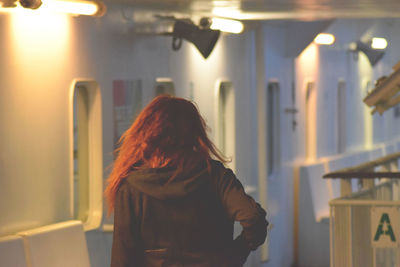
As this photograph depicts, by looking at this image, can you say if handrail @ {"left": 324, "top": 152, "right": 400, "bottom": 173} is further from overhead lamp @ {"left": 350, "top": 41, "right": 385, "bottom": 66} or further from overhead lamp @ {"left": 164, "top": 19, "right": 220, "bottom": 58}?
overhead lamp @ {"left": 350, "top": 41, "right": 385, "bottom": 66}

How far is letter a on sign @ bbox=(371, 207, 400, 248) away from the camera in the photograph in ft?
21.2

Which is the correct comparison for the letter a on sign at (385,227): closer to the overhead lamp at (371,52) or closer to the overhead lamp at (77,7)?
the overhead lamp at (77,7)

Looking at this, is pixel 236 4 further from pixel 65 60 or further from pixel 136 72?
pixel 65 60

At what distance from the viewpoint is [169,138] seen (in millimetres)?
4555

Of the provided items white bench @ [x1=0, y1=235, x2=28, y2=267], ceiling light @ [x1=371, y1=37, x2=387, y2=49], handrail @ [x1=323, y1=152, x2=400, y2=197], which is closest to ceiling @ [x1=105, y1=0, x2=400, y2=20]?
handrail @ [x1=323, y1=152, x2=400, y2=197]

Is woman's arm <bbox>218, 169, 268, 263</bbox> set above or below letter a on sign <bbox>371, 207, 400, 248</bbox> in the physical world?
above

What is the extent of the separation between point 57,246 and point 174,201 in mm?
2370

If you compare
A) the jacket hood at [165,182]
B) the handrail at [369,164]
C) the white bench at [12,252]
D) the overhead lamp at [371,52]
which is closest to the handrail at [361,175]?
the handrail at [369,164]

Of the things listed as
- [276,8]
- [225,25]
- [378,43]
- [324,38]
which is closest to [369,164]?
[276,8]

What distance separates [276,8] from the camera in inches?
357

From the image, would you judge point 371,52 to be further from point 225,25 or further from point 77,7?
point 77,7

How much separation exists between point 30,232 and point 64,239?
472 mm

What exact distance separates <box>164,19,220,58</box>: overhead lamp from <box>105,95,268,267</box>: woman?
4.49 metres

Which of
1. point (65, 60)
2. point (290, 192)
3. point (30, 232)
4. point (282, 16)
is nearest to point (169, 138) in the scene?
point (30, 232)
